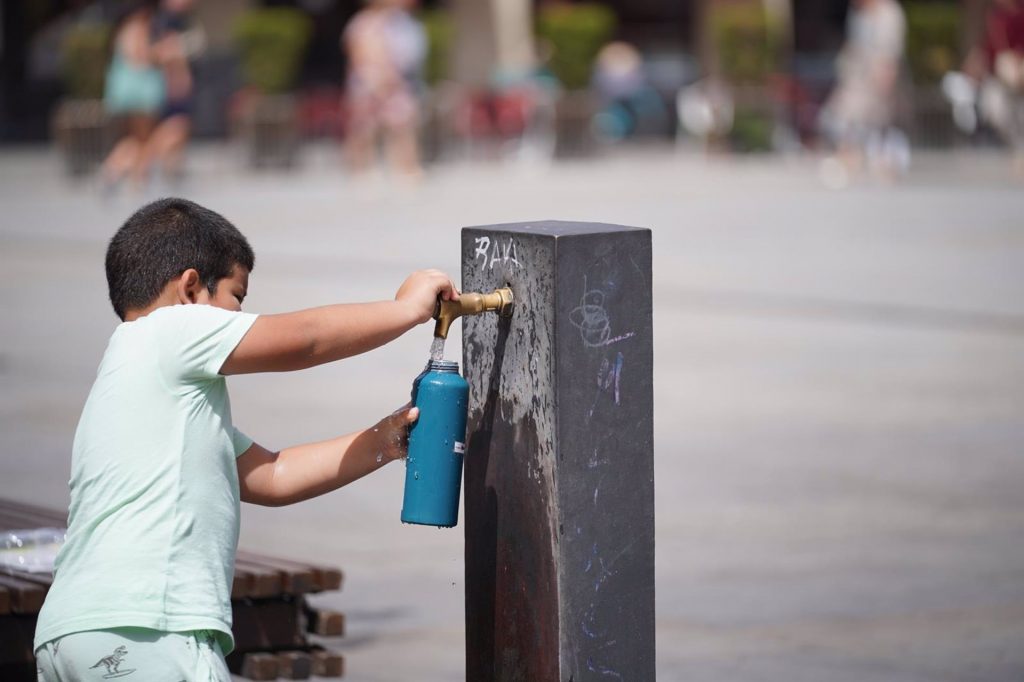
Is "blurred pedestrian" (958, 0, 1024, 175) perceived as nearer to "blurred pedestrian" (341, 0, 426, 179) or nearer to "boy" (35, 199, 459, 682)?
"blurred pedestrian" (341, 0, 426, 179)

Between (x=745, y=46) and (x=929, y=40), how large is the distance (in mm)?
4495

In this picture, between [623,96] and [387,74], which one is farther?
[623,96]

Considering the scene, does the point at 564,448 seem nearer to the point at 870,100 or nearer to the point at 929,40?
the point at 870,100

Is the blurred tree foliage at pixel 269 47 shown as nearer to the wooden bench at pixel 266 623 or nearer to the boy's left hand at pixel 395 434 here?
the wooden bench at pixel 266 623

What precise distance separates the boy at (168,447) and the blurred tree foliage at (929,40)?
2573 cm

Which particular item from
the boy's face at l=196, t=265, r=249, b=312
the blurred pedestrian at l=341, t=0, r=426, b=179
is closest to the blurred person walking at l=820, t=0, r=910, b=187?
the blurred pedestrian at l=341, t=0, r=426, b=179

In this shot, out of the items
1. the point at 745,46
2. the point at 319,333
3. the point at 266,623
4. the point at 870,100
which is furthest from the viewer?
the point at 745,46

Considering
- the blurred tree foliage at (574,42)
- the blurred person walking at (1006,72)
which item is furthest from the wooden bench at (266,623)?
the blurred tree foliage at (574,42)

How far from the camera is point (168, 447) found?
3035mm

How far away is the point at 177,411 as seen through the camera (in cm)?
305

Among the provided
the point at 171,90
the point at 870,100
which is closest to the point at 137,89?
the point at 171,90

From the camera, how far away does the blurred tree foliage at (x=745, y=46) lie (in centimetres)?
2492

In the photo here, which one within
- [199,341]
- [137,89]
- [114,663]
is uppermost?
[137,89]

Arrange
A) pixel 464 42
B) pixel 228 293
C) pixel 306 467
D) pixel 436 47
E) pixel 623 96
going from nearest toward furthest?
1. pixel 228 293
2. pixel 306 467
3. pixel 436 47
4. pixel 623 96
5. pixel 464 42
